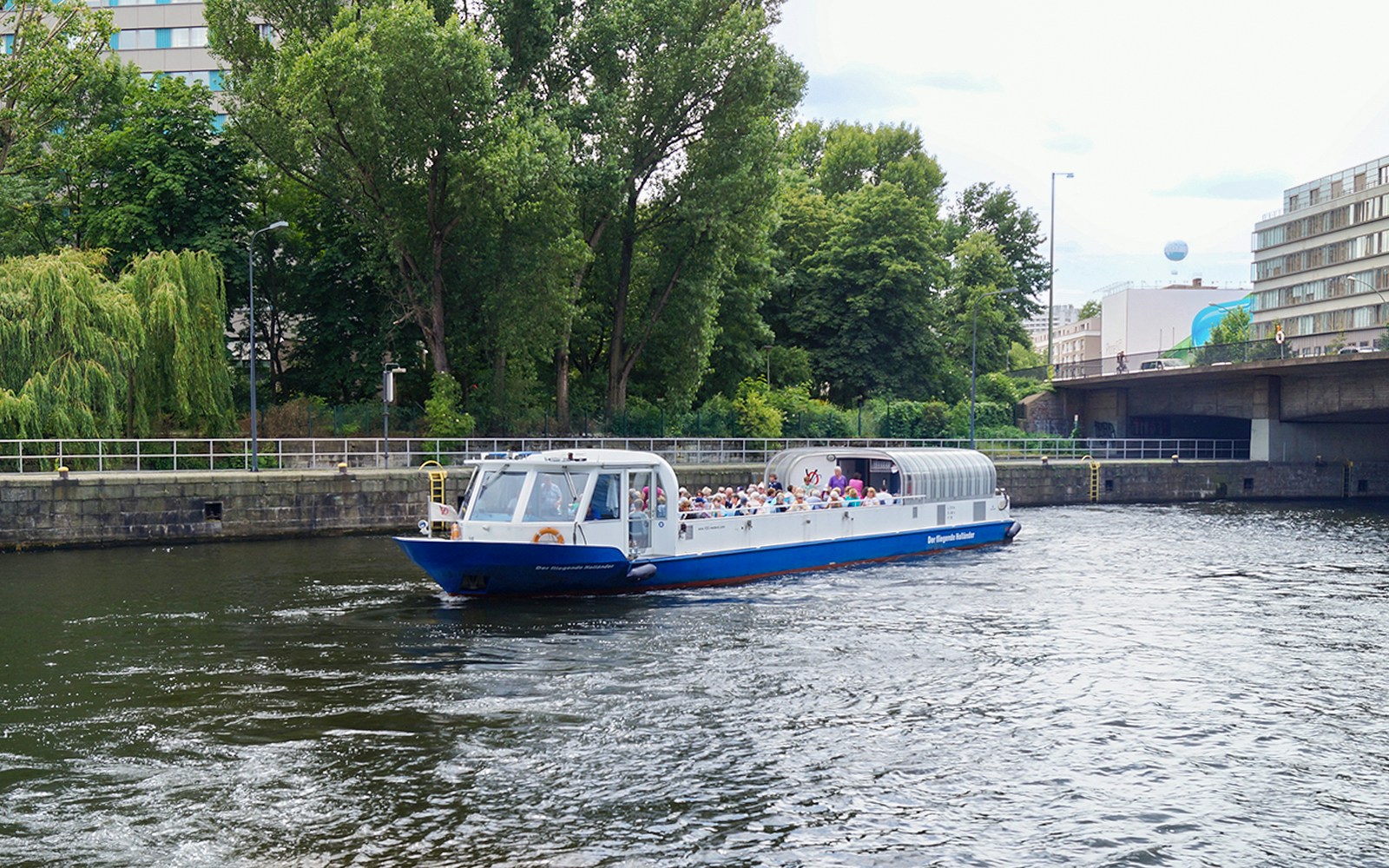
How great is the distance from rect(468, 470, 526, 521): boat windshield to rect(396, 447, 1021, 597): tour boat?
2 centimetres

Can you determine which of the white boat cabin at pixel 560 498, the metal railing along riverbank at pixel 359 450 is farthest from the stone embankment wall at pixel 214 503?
the white boat cabin at pixel 560 498

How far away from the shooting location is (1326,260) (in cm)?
9950

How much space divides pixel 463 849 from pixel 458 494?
92.5 feet

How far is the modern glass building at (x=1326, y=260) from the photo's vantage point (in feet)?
302

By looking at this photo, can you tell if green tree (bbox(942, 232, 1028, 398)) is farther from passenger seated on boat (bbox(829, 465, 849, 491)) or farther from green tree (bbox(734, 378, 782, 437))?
passenger seated on boat (bbox(829, 465, 849, 491))

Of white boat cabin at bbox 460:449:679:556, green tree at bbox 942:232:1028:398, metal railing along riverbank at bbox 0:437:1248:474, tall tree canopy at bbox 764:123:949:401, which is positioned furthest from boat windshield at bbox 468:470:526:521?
green tree at bbox 942:232:1028:398

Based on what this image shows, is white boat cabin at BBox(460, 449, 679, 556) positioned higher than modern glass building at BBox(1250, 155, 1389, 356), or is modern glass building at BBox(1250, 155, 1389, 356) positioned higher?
modern glass building at BBox(1250, 155, 1389, 356)

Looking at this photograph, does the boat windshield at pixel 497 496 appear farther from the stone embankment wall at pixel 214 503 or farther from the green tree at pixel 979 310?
the green tree at pixel 979 310

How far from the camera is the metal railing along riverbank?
109 feet

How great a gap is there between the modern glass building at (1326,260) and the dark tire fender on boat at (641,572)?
7661 cm

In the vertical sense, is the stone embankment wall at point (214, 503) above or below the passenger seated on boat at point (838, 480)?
below

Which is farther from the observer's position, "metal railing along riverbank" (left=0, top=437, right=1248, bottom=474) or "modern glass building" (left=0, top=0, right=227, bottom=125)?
"modern glass building" (left=0, top=0, right=227, bottom=125)

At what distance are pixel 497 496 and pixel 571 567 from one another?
2.00 m

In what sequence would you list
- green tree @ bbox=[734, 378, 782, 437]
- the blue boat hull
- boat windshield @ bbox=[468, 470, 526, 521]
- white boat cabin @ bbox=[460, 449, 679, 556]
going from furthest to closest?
green tree @ bbox=[734, 378, 782, 437]
boat windshield @ bbox=[468, 470, 526, 521]
white boat cabin @ bbox=[460, 449, 679, 556]
the blue boat hull
